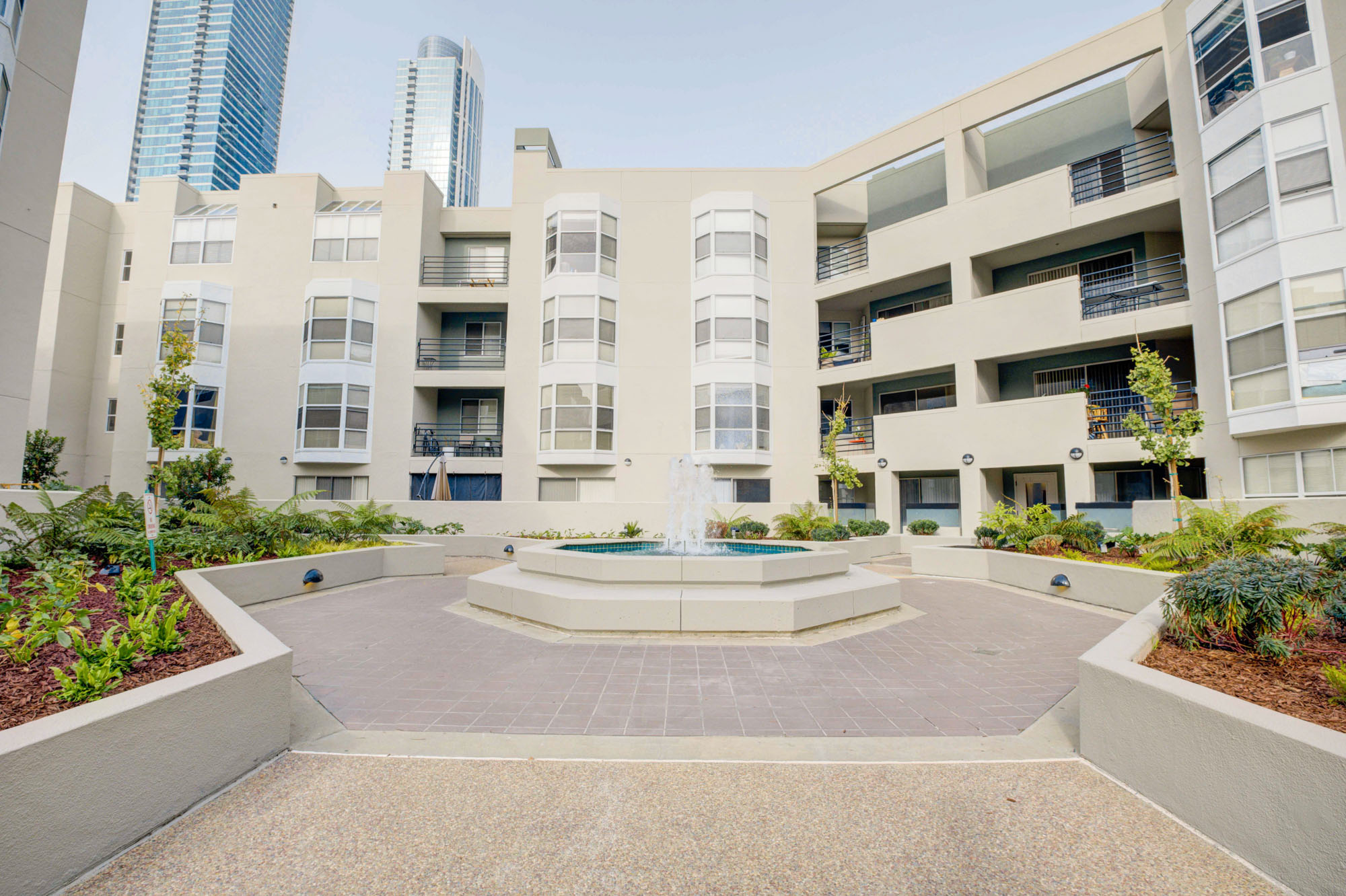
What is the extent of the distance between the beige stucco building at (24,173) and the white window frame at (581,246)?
536 inches

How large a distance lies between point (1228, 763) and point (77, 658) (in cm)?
735

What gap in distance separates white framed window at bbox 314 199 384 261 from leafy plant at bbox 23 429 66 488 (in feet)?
38.3

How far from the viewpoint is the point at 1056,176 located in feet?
58.6

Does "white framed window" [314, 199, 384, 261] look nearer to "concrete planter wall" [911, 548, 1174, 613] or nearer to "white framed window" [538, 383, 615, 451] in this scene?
"white framed window" [538, 383, 615, 451]

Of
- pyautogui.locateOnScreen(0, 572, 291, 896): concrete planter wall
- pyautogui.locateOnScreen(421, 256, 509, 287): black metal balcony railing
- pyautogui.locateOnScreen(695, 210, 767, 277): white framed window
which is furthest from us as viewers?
pyautogui.locateOnScreen(421, 256, 509, 287): black metal balcony railing

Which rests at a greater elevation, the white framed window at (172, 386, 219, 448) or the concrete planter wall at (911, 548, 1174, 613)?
the white framed window at (172, 386, 219, 448)

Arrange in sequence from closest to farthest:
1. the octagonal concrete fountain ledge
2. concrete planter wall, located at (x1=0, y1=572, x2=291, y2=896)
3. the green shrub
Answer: concrete planter wall, located at (x1=0, y1=572, x2=291, y2=896) < the green shrub < the octagonal concrete fountain ledge

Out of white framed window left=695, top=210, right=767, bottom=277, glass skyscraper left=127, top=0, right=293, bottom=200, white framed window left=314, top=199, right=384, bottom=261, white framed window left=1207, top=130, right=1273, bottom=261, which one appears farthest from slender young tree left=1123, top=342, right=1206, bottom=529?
glass skyscraper left=127, top=0, right=293, bottom=200

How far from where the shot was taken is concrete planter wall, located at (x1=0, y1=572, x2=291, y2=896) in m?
2.49

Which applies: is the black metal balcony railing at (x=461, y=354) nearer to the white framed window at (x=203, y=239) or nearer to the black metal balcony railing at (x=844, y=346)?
the white framed window at (x=203, y=239)

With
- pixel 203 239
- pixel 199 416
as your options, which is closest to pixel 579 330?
pixel 199 416

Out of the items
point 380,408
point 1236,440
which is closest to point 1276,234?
point 1236,440

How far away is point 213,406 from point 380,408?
690 cm

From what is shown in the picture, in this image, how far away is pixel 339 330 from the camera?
885 inches
